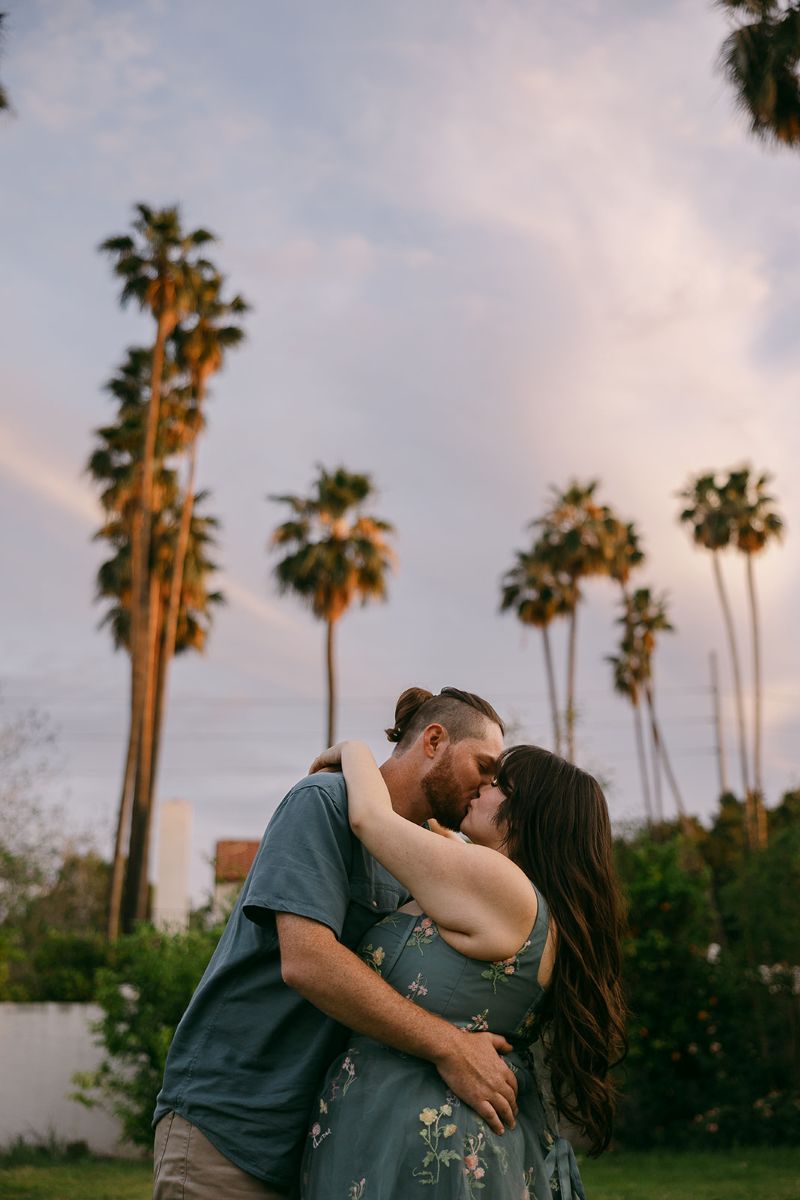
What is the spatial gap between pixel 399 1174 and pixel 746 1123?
58.7ft

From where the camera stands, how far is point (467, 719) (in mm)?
3604

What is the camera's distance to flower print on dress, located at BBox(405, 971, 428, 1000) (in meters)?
2.92

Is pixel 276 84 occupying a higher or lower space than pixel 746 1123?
higher

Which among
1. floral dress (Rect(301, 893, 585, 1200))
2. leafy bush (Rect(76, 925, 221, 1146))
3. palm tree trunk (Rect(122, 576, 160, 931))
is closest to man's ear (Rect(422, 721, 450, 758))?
floral dress (Rect(301, 893, 585, 1200))

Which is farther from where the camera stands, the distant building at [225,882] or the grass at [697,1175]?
the distant building at [225,882]

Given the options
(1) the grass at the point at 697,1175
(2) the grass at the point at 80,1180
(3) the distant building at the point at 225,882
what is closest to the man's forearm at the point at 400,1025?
(1) the grass at the point at 697,1175

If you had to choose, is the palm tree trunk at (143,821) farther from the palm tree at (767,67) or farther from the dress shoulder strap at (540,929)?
the dress shoulder strap at (540,929)

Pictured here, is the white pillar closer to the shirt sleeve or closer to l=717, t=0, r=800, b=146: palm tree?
l=717, t=0, r=800, b=146: palm tree

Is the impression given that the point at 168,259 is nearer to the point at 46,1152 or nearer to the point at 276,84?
the point at 276,84

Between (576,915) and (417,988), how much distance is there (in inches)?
17.5

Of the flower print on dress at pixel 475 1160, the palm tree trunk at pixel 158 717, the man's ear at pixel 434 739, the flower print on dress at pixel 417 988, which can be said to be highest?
the palm tree trunk at pixel 158 717

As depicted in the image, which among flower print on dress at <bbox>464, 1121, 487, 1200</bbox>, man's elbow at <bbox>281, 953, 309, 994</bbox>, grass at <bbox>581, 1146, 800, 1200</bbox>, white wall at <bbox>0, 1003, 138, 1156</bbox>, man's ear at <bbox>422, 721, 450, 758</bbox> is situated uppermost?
man's ear at <bbox>422, 721, 450, 758</bbox>

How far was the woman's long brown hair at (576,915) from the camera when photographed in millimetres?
3092

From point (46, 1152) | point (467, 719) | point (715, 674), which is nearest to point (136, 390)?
point (46, 1152)
